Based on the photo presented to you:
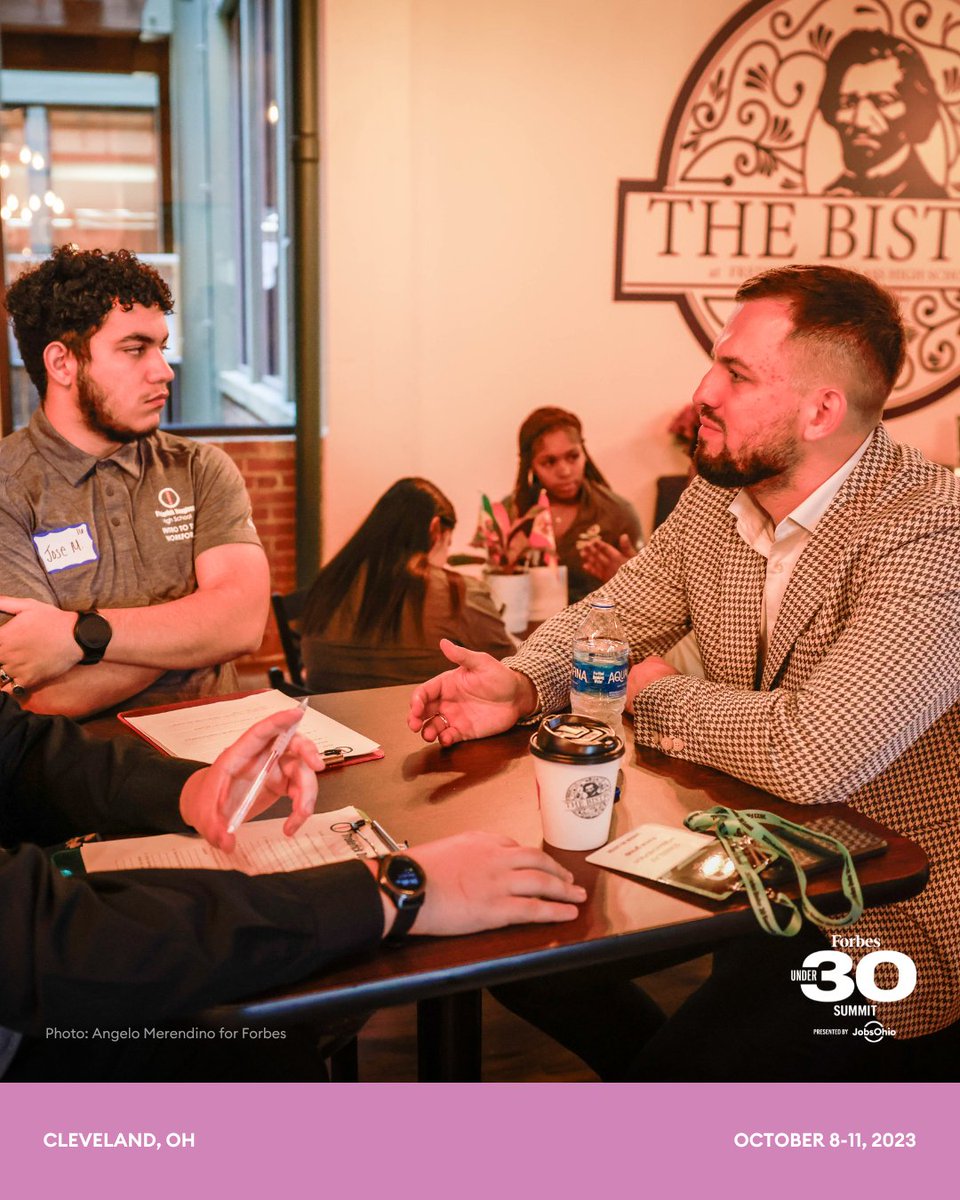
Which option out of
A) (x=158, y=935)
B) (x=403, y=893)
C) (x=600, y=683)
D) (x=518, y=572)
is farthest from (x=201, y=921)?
(x=518, y=572)

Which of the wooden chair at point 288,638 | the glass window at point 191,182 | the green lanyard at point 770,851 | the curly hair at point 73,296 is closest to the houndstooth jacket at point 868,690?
the green lanyard at point 770,851

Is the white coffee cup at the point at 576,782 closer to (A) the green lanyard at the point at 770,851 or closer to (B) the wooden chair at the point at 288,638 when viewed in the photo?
(A) the green lanyard at the point at 770,851

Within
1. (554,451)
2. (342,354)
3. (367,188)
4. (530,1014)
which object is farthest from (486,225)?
(530,1014)

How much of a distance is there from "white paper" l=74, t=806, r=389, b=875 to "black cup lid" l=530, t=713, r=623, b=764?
0.22m

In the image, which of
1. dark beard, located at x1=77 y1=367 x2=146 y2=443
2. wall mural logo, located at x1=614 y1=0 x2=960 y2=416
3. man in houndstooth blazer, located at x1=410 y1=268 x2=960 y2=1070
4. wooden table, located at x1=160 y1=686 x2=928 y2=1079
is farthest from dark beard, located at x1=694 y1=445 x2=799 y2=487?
wall mural logo, located at x1=614 y1=0 x2=960 y2=416

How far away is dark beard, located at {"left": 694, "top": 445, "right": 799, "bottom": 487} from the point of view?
69.0 inches

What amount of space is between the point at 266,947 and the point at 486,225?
4.32 meters

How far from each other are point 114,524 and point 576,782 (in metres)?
1.35

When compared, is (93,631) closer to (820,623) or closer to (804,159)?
(820,623)

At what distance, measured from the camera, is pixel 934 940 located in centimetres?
155

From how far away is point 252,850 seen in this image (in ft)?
4.26

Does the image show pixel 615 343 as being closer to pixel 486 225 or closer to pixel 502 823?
pixel 486 225

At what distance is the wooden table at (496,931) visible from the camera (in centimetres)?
107
